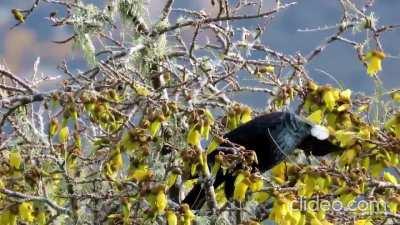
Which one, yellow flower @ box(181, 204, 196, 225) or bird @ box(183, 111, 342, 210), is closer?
yellow flower @ box(181, 204, 196, 225)

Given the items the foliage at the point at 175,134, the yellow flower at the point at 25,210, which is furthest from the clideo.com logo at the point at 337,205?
the yellow flower at the point at 25,210

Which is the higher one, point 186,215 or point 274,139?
point 274,139

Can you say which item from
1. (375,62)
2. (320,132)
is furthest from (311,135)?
(375,62)

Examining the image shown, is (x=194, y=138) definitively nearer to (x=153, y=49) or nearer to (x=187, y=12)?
(x=153, y=49)

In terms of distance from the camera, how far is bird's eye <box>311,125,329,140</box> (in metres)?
2.84

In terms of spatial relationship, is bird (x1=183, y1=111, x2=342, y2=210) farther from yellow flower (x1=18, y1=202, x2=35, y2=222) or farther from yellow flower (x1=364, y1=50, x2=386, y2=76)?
yellow flower (x1=18, y1=202, x2=35, y2=222)

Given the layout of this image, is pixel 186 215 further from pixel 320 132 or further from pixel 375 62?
pixel 375 62

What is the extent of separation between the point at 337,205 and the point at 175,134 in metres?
0.62

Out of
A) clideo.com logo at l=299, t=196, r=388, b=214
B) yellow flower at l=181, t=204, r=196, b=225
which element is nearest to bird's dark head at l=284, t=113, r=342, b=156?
clideo.com logo at l=299, t=196, r=388, b=214

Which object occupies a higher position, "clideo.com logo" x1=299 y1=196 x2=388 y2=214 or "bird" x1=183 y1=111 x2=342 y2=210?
"bird" x1=183 y1=111 x2=342 y2=210

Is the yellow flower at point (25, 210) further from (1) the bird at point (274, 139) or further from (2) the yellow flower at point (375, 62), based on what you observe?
(2) the yellow flower at point (375, 62)

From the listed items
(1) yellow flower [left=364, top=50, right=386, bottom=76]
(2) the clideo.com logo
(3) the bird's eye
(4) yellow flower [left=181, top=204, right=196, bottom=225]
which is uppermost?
(1) yellow flower [left=364, top=50, right=386, bottom=76]

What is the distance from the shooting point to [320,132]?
2.85 meters

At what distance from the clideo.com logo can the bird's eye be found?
7.5 inches
